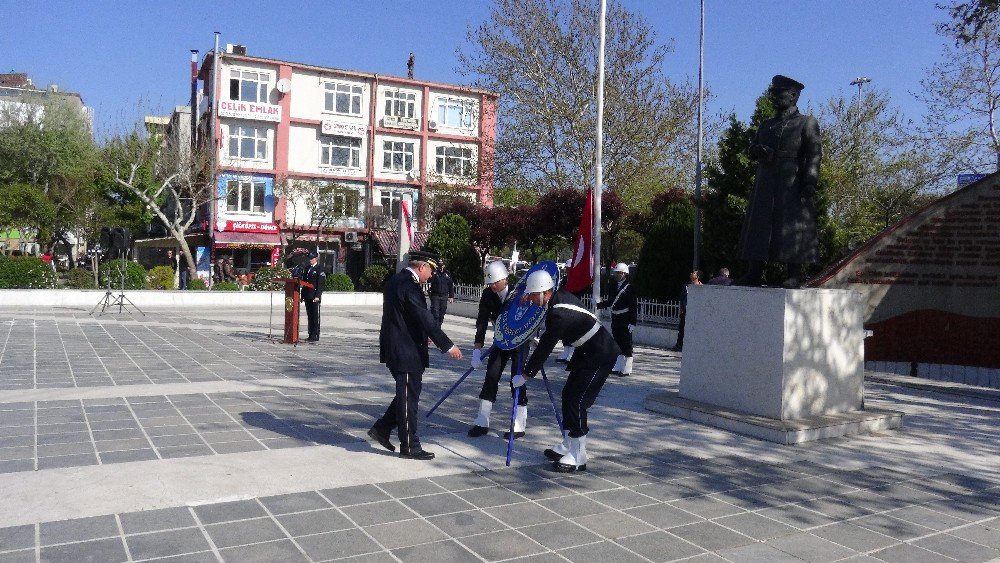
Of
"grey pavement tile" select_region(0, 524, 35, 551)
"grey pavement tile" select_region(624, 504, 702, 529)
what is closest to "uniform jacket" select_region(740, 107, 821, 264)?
"grey pavement tile" select_region(624, 504, 702, 529)

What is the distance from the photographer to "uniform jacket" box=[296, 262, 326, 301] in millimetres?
14781

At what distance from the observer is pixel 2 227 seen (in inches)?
1339

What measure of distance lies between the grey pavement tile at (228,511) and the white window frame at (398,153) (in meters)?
40.1

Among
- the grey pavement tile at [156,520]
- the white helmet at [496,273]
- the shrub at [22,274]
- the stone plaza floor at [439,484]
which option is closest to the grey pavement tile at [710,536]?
the stone plaza floor at [439,484]

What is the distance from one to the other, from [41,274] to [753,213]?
23878 millimetres

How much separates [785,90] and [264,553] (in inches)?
280

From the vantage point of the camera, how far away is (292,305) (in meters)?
14.8

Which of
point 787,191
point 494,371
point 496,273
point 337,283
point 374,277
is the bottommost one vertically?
point 494,371

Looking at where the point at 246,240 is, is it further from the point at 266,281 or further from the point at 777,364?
the point at 777,364

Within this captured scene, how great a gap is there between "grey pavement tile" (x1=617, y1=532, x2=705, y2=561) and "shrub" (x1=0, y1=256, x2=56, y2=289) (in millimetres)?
25413

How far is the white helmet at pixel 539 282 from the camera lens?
6.38 metres

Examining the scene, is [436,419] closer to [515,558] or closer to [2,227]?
[515,558]

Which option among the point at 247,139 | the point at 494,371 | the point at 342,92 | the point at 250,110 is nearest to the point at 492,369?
the point at 494,371

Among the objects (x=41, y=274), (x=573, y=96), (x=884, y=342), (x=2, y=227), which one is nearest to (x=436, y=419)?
(x=884, y=342)
